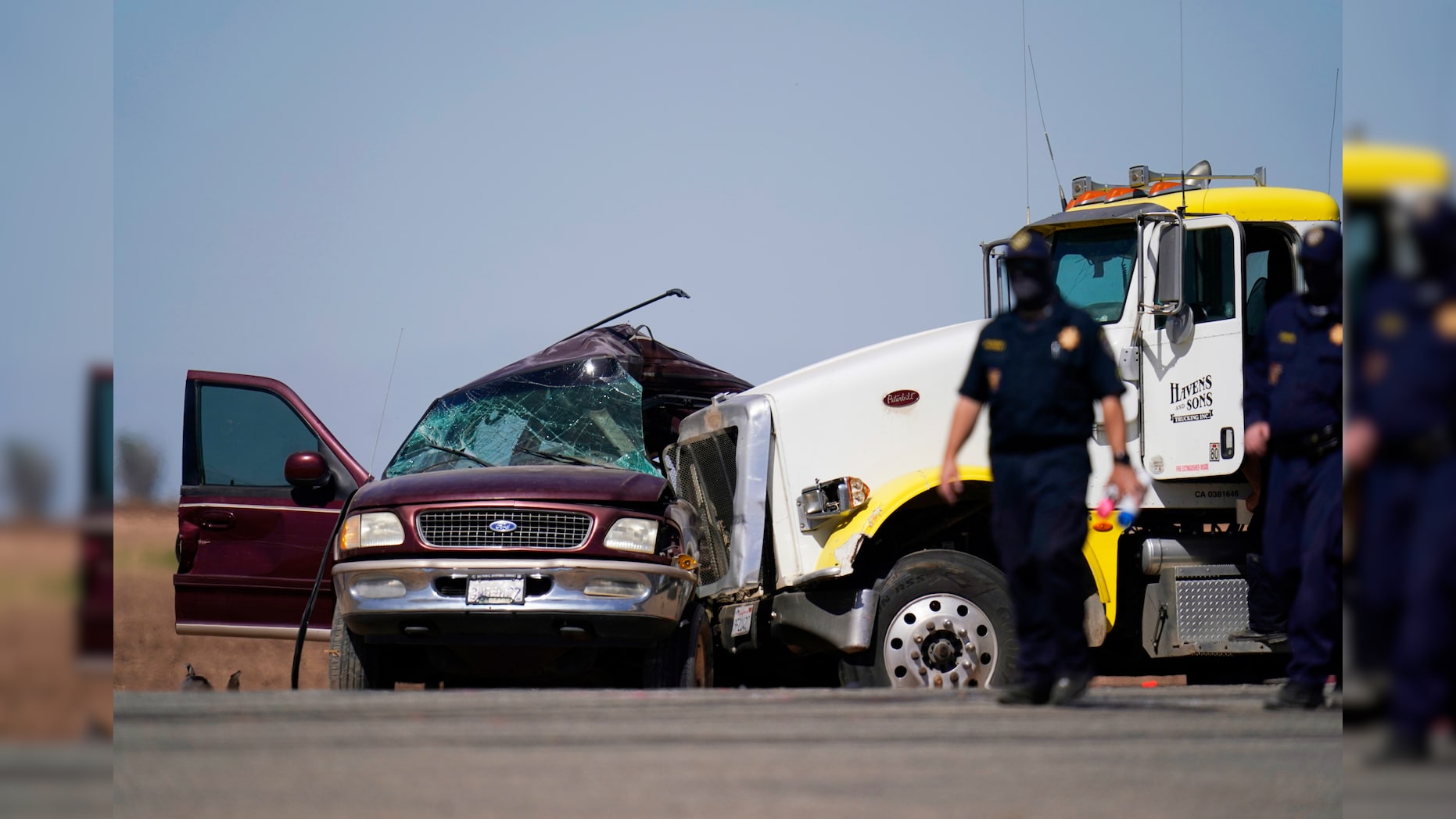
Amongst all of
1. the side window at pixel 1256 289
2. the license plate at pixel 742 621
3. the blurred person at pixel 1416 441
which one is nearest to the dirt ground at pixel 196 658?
the license plate at pixel 742 621

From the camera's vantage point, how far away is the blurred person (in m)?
1.27

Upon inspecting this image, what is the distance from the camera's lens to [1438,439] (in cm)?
127

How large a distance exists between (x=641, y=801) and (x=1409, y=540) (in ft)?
7.24

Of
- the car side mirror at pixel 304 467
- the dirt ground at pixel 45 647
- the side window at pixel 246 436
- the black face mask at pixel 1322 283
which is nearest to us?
the dirt ground at pixel 45 647

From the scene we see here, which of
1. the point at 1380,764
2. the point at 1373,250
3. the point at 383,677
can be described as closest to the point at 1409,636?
the point at 1380,764

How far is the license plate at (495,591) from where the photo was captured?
7961mm

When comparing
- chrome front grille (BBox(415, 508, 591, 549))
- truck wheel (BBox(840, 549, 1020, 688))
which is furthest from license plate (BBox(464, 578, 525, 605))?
truck wheel (BBox(840, 549, 1020, 688))

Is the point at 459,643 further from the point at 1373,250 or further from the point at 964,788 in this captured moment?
the point at 1373,250

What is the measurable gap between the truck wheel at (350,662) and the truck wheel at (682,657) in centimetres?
153

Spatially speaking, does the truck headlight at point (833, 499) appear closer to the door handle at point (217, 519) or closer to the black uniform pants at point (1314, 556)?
the black uniform pants at point (1314, 556)

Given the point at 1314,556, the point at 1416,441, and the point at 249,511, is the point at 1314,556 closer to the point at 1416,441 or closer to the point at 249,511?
the point at 1416,441

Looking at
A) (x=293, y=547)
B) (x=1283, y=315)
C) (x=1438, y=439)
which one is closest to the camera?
(x=1438, y=439)

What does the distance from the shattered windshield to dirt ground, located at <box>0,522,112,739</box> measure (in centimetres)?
735

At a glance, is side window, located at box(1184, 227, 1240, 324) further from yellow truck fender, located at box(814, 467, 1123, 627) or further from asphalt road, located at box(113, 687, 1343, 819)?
asphalt road, located at box(113, 687, 1343, 819)
